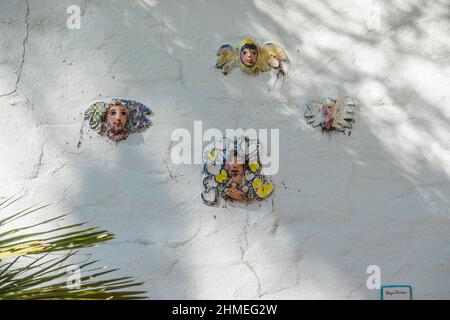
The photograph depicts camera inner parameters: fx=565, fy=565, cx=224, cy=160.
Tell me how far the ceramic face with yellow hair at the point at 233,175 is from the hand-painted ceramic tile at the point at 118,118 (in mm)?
344

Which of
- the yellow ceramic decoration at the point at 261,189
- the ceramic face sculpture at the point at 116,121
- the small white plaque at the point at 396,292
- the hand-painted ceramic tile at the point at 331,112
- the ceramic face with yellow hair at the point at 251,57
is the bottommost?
the small white plaque at the point at 396,292

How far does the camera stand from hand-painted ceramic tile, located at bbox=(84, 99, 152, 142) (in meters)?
2.57

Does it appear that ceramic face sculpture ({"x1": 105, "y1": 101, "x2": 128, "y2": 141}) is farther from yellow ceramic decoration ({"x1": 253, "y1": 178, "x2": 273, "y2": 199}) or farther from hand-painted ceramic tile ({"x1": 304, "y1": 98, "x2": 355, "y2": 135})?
hand-painted ceramic tile ({"x1": 304, "y1": 98, "x2": 355, "y2": 135})

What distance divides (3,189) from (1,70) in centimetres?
55

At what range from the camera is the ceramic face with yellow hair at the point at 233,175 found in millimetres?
2604

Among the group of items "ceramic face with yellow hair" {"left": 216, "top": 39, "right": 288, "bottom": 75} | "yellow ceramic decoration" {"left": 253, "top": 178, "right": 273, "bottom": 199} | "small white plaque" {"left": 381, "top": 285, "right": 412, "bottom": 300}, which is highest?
"ceramic face with yellow hair" {"left": 216, "top": 39, "right": 288, "bottom": 75}

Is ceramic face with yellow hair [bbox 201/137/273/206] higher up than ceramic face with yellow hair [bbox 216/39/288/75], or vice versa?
ceramic face with yellow hair [bbox 216/39/288/75]

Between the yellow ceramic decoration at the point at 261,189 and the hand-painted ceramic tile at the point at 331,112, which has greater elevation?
the hand-painted ceramic tile at the point at 331,112

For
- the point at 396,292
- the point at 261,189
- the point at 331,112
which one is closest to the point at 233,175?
the point at 261,189

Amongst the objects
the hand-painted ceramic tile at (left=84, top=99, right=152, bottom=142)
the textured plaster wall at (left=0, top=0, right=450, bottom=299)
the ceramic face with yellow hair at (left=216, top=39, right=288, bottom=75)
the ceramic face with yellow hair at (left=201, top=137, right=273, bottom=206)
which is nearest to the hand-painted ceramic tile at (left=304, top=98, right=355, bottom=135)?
the textured plaster wall at (left=0, top=0, right=450, bottom=299)

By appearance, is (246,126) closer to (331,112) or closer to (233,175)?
(233,175)

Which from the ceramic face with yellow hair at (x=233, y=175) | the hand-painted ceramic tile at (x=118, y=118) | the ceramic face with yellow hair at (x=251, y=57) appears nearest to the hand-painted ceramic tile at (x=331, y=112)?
the ceramic face with yellow hair at (x=251, y=57)

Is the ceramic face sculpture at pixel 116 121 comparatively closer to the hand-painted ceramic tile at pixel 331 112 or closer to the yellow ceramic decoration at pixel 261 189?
the yellow ceramic decoration at pixel 261 189

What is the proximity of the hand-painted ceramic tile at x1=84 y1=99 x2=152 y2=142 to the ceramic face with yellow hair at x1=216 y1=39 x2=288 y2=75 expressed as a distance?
0.42 m
